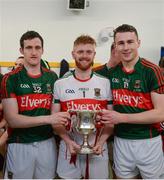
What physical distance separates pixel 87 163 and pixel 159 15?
320 cm

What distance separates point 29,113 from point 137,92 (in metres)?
0.76

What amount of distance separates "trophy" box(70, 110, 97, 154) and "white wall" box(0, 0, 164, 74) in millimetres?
2679

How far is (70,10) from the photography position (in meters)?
4.37

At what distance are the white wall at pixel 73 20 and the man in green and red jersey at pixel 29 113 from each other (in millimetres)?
2476

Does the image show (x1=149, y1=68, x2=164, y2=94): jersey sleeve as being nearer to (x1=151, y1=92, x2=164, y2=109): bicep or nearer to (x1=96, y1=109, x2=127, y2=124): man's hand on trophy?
(x1=151, y1=92, x2=164, y2=109): bicep

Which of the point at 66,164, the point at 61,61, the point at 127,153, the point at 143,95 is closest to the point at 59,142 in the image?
the point at 66,164

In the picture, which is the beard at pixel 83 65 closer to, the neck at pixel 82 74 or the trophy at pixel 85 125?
the neck at pixel 82 74

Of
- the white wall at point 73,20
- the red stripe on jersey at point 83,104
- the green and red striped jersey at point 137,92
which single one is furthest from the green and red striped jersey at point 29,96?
the white wall at point 73,20

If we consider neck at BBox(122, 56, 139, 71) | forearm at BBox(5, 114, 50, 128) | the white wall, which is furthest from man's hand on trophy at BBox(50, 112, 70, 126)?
the white wall

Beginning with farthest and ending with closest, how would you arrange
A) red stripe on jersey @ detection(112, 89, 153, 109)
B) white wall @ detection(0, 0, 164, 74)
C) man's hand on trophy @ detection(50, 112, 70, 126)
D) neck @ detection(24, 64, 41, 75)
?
1. white wall @ detection(0, 0, 164, 74)
2. neck @ detection(24, 64, 41, 75)
3. red stripe on jersey @ detection(112, 89, 153, 109)
4. man's hand on trophy @ detection(50, 112, 70, 126)

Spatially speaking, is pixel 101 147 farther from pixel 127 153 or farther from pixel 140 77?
pixel 140 77

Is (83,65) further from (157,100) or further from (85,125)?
(157,100)

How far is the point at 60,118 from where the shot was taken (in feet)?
5.81

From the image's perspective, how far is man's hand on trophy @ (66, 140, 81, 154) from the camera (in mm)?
1839
